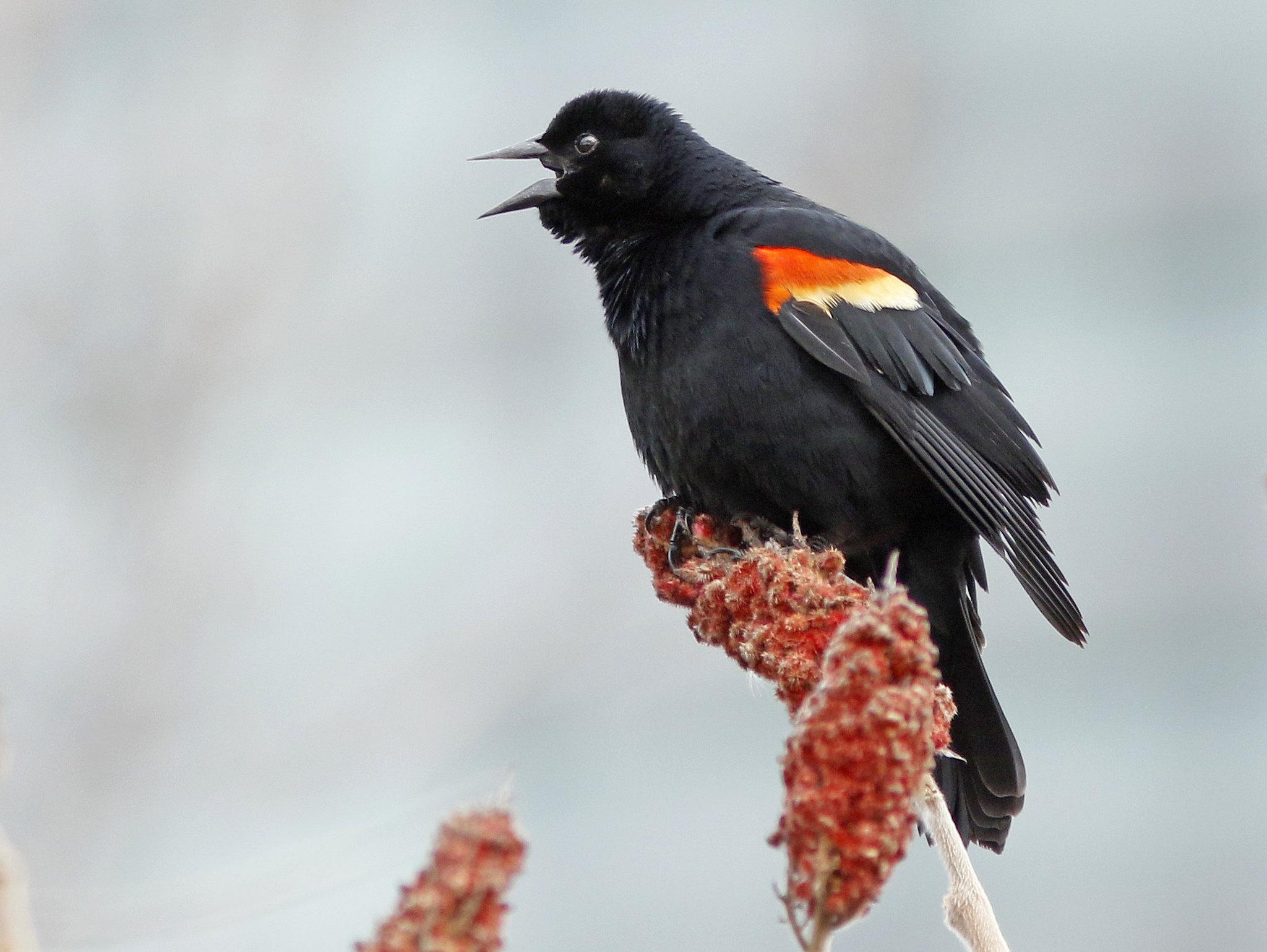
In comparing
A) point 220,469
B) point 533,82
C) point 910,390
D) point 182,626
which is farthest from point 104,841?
point 533,82

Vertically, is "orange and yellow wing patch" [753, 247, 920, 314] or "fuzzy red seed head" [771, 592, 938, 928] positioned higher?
"orange and yellow wing patch" [753, 247, 920, 314]

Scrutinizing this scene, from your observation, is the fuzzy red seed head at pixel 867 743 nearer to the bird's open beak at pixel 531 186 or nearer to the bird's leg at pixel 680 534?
the bird's leg at pixel 680 534

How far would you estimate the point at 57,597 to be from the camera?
226 inches

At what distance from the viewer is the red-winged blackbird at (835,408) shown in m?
3.06

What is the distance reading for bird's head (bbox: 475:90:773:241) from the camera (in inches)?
139

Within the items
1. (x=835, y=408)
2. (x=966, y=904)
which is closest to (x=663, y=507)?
(x=835, y=408)

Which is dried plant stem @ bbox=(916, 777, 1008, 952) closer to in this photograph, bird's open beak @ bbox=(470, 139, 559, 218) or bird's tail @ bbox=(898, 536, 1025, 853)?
bird's tail @ bbox=(898, 536, 1025, 853)

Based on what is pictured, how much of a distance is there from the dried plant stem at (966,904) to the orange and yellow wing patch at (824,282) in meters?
1.43

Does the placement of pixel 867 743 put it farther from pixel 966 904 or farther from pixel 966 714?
pixel 966 714

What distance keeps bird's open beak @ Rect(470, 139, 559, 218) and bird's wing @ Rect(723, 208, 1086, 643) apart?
485 mm

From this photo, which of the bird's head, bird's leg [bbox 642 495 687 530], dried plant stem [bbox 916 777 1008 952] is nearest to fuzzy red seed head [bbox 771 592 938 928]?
dried plant stem [bbox 916 777 1008 952]

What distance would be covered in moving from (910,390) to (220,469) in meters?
3.68

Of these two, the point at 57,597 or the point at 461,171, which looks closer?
the point at 57,597

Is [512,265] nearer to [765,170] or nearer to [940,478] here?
[765,170]
